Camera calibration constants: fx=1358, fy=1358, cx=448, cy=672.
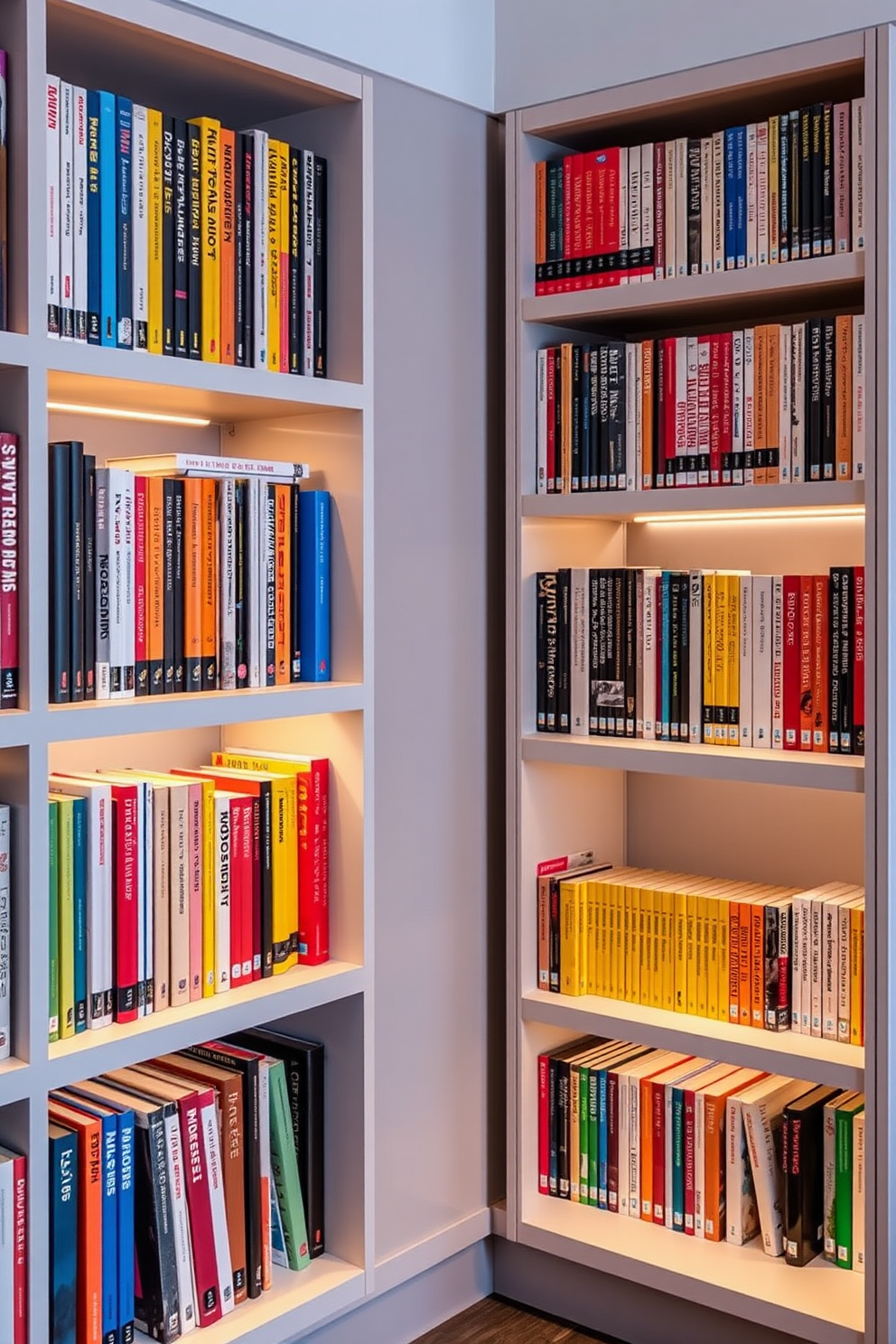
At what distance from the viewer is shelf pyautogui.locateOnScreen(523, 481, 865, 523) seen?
6.46ft

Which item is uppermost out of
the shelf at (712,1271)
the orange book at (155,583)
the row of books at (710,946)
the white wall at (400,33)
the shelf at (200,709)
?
the white wall at (400,33)

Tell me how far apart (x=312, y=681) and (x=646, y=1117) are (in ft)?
3.10

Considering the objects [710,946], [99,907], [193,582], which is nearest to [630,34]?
[193,582]

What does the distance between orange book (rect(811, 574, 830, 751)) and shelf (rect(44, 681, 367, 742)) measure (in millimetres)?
680

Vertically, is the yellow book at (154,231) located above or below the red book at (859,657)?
above

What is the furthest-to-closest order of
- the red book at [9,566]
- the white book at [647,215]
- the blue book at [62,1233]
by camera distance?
→ the white book at [647,215] → the blue book at [62,1233] → the red book at [9,566]

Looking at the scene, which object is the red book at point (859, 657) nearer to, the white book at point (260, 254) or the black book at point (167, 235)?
the white book at point (260, 254)

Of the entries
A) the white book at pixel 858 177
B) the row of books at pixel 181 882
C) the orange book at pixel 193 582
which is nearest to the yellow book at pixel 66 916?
the row of books at pixel 181 882

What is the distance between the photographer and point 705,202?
6.99 feet

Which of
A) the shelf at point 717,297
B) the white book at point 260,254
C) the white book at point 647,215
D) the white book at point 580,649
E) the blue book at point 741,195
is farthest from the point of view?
the white book at point 580,649

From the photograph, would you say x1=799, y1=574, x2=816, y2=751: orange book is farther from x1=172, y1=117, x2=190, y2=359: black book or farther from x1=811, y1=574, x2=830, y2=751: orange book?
x1=172, y1=117, x2=190, y2=359: black book

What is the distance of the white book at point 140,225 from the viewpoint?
5.62 feet

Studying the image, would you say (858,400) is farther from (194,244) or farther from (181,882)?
(181,882)

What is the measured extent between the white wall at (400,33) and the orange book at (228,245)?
199 mm
